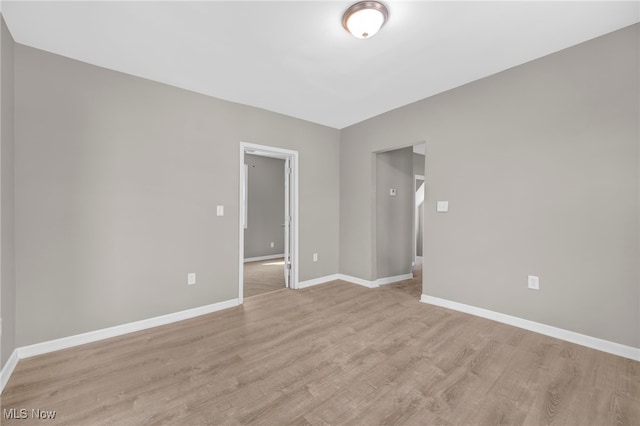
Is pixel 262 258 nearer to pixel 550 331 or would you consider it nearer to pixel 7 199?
pixel 7 199

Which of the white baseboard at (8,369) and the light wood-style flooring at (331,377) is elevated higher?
the white baseboard at (8,369)

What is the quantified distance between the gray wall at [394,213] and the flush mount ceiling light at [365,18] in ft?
7.60

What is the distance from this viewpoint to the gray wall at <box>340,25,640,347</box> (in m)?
2.15

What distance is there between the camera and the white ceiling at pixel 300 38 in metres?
1.88

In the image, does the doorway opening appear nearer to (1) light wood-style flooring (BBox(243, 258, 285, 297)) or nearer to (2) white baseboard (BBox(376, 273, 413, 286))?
(2) white baseboard (BBox(376, 273, 413, 286))

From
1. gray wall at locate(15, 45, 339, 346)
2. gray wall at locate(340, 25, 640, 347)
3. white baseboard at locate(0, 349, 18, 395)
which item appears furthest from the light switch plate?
white baseboard at locate(0, 349, 18, 395)

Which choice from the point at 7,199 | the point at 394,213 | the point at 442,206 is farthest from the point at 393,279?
the point at 7,199

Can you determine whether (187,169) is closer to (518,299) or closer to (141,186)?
(141,186)

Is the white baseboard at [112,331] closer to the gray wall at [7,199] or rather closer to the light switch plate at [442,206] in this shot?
the gray wall at [7,199]

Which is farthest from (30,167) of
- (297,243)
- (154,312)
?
(297,243)

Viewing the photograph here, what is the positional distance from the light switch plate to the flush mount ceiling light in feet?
6.85

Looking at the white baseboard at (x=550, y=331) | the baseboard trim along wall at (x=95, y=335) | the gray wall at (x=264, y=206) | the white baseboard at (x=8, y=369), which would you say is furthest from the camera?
the gray wall at (x=264, y=206)

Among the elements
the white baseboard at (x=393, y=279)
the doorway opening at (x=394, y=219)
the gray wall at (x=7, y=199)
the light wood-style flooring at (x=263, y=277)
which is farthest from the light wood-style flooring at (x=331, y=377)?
the doorway opening at (x=394, y=219)

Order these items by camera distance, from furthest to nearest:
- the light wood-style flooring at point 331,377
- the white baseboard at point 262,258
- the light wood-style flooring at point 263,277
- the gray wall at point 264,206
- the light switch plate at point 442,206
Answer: the gray wall at point 264,206 < the white baseboard at point 262,258 < the light wood-style flooring at point 263,277 < the light switch plate at point 442,206 < the light wood-style flooring at point 331,377
